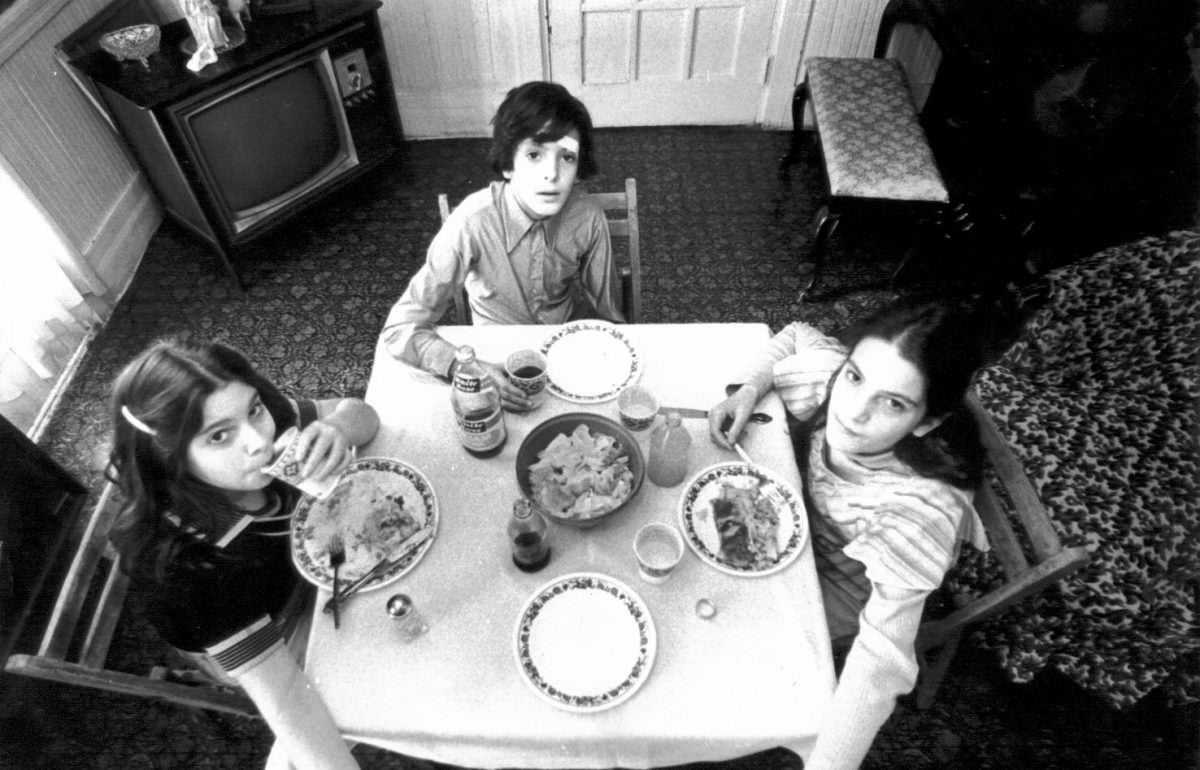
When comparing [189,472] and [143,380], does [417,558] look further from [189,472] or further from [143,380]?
[143,380]

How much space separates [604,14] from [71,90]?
2.25 metres

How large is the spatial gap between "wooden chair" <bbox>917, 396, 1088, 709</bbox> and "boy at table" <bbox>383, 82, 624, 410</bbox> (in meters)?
0.97

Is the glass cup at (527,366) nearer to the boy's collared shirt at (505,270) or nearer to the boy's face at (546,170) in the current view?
the boy's collared shirt at (505,270)

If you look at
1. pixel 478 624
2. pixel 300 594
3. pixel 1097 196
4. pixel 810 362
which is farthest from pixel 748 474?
pixel 1097 196

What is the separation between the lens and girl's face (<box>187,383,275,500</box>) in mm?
1190

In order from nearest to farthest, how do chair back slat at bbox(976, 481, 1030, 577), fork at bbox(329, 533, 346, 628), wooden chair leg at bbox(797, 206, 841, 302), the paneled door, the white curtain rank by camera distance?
1. fork at bbox(329, 533, 346, 628)
2. chair back slat at bbox(976, 481, 1030, 577)
3. the white curtain
4. wooden chair leg at bbox(797, 206, 841, 302)
5. the paneled door

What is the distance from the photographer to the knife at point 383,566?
1230mm

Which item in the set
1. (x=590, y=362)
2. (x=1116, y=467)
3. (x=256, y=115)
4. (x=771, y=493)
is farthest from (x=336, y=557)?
(x=256, y=115)

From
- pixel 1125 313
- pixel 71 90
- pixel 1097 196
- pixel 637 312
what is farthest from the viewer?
pixel 71 90

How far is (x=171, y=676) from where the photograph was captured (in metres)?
1.41

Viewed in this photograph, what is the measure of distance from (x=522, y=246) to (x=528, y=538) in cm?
90

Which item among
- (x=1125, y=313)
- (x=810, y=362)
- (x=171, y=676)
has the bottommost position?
(x=171, y=676)

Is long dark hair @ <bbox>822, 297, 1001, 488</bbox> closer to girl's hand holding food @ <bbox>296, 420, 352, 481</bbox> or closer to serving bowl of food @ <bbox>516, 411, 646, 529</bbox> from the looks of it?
serving bowl of food @ <bbox>516, 411, 646, 529</bbox>

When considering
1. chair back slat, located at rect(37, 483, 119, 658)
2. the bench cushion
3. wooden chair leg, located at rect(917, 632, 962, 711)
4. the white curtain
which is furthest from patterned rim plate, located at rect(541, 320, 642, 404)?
the white curtain
